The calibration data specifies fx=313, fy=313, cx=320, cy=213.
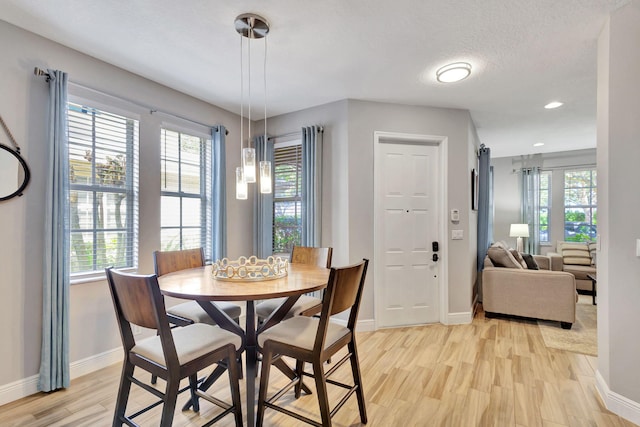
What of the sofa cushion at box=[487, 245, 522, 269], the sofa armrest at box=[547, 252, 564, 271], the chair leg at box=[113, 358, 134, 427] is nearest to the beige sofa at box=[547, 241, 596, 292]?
the sofa armrest at box=[547, 252, 564, 271]

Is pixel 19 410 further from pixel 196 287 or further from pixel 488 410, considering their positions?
pixel 488 410

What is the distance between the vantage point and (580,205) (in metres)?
5.94

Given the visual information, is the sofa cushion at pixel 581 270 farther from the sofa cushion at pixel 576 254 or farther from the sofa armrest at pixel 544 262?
Answer: the sofa armrest at pixel 544 262

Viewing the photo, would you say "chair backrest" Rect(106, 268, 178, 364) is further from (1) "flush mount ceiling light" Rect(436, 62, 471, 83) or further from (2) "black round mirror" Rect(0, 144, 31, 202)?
(1) "flush mount ceiling light" Rect(436, 62, 471, 83)

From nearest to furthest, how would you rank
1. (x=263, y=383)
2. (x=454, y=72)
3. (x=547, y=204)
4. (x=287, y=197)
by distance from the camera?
(x=263, y=383) → (x=454, y=72) → (x=287, y=197) → (x=547, y=204)

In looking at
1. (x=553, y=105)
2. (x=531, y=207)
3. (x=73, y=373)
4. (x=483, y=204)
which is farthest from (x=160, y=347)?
(x=531, y=207)

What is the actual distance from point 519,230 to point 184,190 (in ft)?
19.3

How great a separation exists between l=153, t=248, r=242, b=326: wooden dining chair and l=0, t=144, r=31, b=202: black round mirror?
38.0 inches

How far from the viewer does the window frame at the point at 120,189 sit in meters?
2.45

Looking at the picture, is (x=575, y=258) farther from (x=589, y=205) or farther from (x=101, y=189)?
(x=101, y=189)

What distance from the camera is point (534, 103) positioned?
350 cm

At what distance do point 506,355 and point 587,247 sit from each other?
394 centimetres

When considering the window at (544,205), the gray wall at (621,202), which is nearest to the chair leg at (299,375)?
the gray wall at (621,202)

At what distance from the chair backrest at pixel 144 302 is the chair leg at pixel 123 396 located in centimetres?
30
